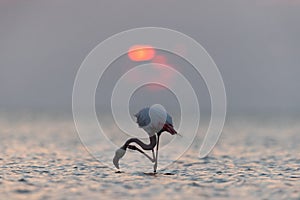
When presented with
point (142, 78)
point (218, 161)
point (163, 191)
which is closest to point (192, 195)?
point (163, 191)

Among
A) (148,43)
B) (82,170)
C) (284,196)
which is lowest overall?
(284,196)

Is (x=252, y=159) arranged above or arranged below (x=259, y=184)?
above

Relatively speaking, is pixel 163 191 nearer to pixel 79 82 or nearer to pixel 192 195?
pixel 192 195

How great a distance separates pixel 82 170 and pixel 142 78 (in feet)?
18.2

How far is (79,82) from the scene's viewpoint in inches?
1164

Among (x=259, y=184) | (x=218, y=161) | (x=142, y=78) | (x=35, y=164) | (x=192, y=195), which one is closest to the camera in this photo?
(x=192, y=195)

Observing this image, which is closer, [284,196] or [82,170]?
[284,196]

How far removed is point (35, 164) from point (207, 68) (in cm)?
1048

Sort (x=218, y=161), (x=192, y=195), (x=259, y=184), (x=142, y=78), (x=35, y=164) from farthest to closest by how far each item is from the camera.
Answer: (x=218, y=161)
(x=35, y=164)
(x=142, y=78)
(x=259, y=184)
(x=192, y=195)

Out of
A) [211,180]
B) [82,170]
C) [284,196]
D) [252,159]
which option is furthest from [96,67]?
[252,159]

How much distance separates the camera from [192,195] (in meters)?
21.9

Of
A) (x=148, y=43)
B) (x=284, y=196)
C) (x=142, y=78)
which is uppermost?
(x=148, y=43)

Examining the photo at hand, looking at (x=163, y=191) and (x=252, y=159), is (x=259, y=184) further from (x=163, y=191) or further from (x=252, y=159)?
(x=252, y=159)

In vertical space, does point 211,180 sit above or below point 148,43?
below
